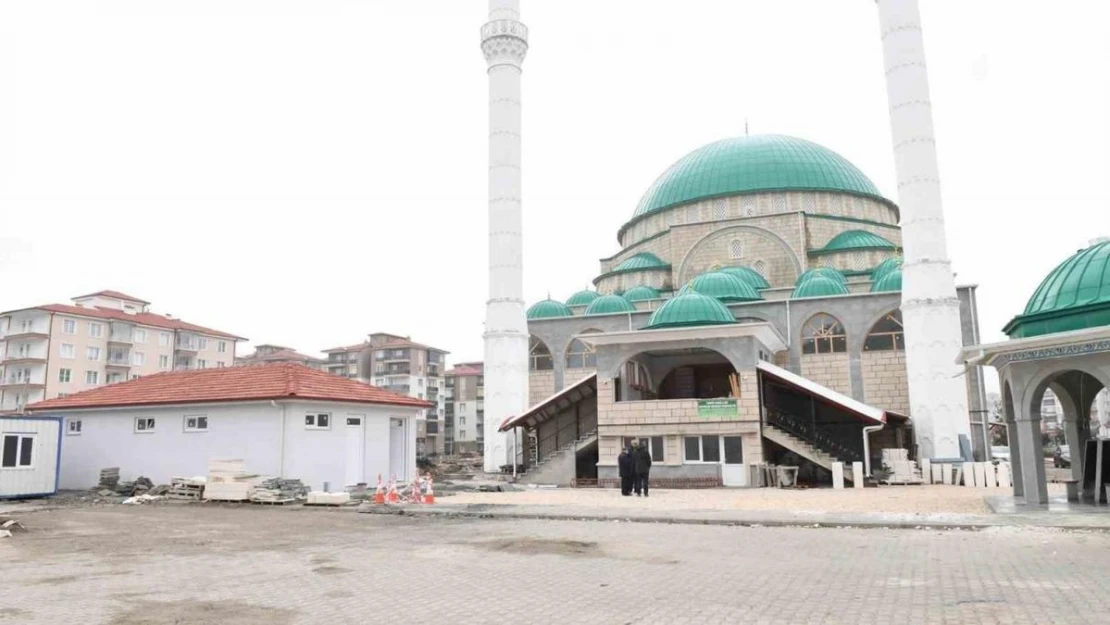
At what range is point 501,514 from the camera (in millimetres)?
14398

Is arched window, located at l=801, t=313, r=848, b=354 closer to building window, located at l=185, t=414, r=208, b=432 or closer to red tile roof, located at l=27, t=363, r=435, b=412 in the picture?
red tile roof, located at l=27, t=363, r=435, b=412

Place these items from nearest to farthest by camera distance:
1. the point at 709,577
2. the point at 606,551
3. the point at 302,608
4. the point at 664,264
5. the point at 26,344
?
the point at 302,608 < the point at 709,577 < the point at 606,551 < the point at 664,264 < the point at 26,344

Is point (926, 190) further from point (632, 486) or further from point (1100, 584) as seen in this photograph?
point (1100, 584)

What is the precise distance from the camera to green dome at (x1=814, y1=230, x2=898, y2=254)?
132ft

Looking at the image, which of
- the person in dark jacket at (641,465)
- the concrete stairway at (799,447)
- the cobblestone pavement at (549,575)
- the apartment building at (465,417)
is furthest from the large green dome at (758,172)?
the apartment building at (465,417)

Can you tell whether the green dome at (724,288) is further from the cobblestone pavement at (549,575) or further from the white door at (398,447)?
the cobblestone pavement at (549,575)

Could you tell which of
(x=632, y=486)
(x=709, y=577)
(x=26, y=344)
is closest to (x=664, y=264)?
(x=632, y=486)

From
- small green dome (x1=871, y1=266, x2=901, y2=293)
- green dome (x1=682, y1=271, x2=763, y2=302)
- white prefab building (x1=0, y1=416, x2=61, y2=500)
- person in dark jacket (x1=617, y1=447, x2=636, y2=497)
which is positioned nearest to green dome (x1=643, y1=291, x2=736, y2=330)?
green dome (x1=682, y1=271, x2=763, y2=302)

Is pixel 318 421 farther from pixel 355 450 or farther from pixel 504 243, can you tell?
pixel 504 243

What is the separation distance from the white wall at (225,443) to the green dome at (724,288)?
18.1 m

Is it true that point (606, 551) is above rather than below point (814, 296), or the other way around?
below

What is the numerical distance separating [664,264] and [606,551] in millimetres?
33699

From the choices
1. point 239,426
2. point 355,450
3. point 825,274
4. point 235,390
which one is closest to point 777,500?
point 355,450

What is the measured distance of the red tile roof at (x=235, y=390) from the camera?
63.4 ft
